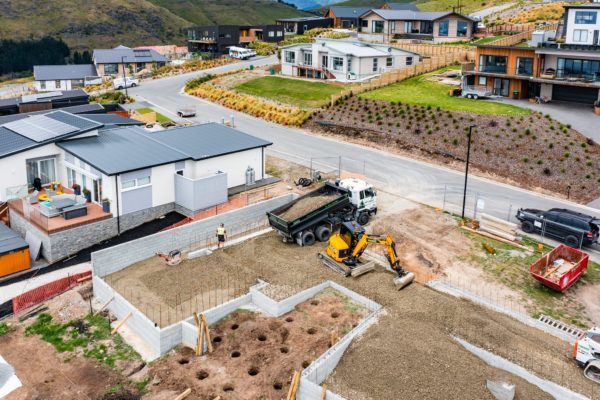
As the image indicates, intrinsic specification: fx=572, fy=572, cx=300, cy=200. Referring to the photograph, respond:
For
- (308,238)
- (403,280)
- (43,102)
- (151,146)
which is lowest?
(403,280)

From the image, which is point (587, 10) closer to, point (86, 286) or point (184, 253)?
point (184, 253)

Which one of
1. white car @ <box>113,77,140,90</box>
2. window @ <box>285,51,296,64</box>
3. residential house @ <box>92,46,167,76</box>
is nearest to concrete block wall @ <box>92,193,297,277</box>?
window @ <box>285,51,296,64</box>

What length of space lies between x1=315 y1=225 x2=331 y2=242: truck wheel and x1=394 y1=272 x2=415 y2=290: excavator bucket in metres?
6.26

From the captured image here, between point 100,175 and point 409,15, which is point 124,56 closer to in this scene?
point 409,15

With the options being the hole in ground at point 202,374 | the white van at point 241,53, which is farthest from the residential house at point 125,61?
the hole in ground at point 202,374

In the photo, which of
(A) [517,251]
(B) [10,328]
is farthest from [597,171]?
(B) [10,328]

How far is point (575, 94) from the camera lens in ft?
185

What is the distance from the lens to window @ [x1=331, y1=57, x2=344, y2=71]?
235ft

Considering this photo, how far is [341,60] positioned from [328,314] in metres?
51.6

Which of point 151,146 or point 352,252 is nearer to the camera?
point 352,252

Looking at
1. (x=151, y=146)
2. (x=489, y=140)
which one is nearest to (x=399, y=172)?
(x=489, y=140)

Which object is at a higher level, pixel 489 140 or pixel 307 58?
pixel 307 58

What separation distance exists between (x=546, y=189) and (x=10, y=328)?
35.6 m

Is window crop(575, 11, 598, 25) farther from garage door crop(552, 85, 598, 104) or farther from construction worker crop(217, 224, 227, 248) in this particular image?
construction worker crop(217, 224, 227, 248)
